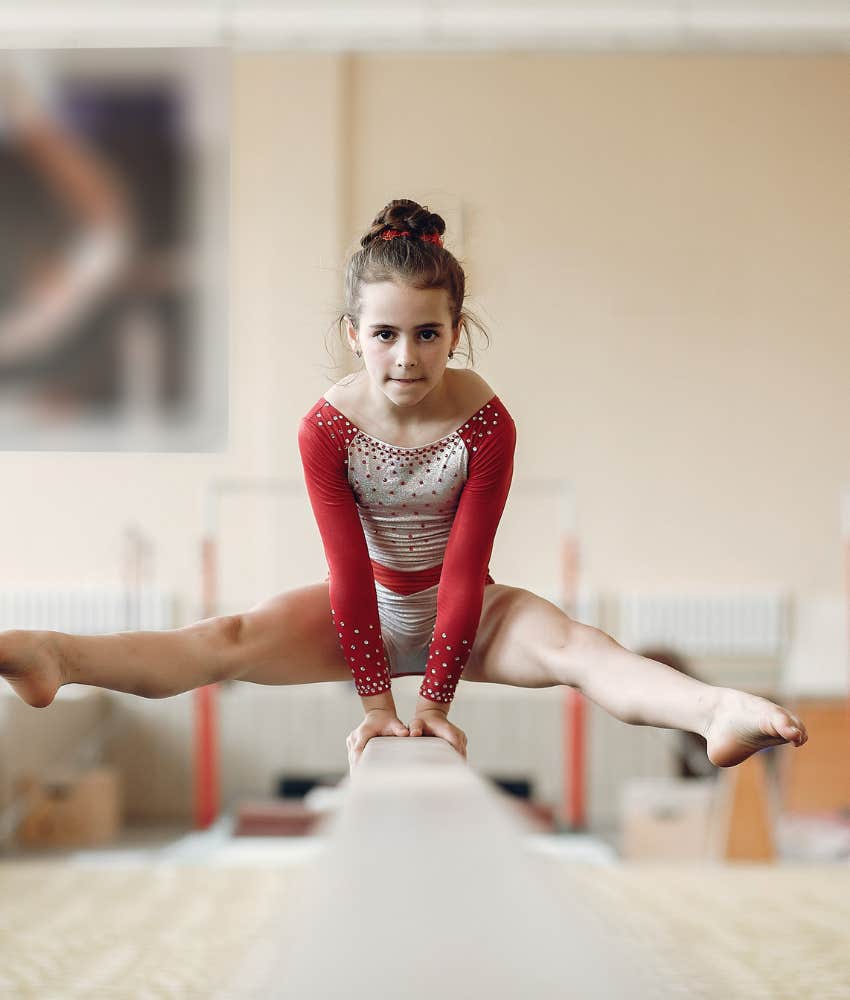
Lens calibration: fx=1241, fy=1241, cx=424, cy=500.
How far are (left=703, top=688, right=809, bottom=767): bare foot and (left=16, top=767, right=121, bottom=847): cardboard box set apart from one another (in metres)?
4.19

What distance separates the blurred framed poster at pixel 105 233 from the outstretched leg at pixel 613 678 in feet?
10.8

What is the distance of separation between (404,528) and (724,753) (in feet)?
1.53

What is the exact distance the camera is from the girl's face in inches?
43.6

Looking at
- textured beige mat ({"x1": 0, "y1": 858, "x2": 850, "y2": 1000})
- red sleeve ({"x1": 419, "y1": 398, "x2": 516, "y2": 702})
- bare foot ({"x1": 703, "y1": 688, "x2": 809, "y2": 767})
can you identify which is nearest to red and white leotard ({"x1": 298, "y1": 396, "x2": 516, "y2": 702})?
red sleeve ({"x1": 419, "y1": 398, "x2": 516, "y2": 702})

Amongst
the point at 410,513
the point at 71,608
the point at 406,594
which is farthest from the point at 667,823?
the point at 410,513

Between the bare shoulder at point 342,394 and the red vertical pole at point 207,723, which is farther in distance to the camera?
the red vertical pole at point 207,723

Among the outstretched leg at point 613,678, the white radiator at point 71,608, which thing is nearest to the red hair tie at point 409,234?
the outstretched leg at point 613,678

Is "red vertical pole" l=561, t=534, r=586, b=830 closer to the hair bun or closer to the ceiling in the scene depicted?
the ceiling

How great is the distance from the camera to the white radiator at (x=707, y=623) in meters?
5.73

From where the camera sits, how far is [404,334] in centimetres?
111

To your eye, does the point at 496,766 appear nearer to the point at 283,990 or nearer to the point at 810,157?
the point at 810,157

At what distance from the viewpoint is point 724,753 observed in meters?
1.11

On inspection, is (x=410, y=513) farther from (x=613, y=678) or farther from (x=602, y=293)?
(x=602, y=293)

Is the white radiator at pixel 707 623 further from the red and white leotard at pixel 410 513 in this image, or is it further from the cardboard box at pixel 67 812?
the red and white leotard at pixel 410 513
